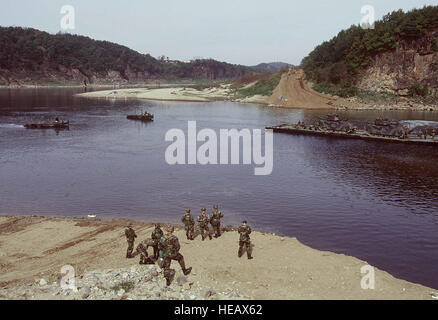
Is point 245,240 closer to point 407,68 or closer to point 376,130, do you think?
point 376,130

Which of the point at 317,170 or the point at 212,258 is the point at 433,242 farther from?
the point at 317,170

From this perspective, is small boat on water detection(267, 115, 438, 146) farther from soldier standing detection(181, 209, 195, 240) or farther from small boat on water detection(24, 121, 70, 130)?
soldier standing detection(181, 209, 195, 240)

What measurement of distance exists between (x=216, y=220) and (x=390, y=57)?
112m

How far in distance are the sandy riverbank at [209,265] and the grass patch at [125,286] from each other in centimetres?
32

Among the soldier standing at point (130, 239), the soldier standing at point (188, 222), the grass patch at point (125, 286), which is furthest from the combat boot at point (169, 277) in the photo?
the soldier standing at point (188, 222)

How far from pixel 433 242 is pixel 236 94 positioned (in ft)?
428

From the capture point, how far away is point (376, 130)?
58.7 metres

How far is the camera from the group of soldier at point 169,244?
15414 mm

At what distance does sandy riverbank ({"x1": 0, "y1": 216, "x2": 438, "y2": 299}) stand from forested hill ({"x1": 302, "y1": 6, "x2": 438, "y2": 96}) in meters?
105

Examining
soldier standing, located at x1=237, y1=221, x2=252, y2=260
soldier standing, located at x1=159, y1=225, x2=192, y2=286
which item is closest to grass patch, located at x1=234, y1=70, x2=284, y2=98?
soldier standing, located at x1=237, y1=221, x2=252, y2=260

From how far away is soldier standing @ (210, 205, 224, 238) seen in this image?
20.4 metres

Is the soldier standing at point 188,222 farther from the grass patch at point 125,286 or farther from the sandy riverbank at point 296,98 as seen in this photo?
the sandy riverbank at point 296,98

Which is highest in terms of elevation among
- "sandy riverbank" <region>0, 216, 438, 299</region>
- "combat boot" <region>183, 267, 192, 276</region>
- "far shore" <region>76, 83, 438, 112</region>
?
"far shore" <region>76, 83, 438, 112</region>
